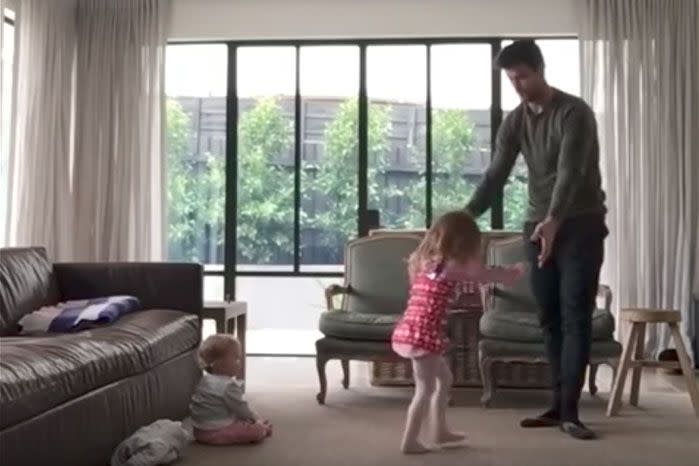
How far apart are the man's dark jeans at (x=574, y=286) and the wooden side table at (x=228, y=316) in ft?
4.95

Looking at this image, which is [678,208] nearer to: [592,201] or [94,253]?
[592,201]

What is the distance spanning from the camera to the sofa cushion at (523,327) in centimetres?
373

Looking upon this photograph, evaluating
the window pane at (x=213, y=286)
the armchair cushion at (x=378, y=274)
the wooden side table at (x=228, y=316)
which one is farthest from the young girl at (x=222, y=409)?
the window pane at (x=213, y=286)

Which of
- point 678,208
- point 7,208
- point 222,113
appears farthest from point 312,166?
point 678,208

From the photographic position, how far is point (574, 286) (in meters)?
3.05

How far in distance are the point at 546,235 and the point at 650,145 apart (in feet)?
9.27

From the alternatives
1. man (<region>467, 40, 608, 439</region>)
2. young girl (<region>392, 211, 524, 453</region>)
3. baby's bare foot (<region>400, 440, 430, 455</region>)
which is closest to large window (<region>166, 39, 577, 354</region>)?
man (<region>467, 40, 608, 439</region>)

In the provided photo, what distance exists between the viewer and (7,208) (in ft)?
16.4

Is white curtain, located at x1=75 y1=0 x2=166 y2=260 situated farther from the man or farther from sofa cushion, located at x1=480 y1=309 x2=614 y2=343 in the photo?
the man

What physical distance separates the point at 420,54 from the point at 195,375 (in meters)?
3.32

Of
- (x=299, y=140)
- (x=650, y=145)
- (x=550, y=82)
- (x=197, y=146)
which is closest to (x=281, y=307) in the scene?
(x=299, y=140)

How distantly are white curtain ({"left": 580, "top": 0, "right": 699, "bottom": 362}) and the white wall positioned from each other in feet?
1.57

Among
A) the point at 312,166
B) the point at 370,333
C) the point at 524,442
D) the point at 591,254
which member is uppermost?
the point at 312,166

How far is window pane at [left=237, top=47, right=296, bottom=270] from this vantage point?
611 centimetres
